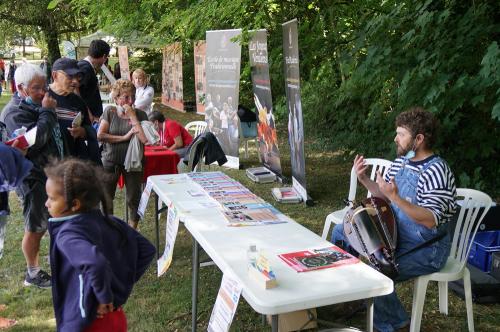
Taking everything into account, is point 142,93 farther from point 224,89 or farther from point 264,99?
point 264,99

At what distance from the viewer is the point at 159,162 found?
Result: 16.6 ft

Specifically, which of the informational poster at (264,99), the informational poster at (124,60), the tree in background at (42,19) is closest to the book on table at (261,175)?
the informational poster at (264,99)

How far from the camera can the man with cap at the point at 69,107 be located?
3.54 meters

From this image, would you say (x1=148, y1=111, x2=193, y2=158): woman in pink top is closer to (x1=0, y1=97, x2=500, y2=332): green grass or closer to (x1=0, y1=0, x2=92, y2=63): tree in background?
(x1=0, y1=97, x2=500, y2=332): green grass

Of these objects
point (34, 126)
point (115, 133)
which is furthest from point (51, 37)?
point (34, 126)

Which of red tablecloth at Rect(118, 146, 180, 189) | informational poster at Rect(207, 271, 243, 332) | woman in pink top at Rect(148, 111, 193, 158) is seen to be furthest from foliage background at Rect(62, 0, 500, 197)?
informational poster at Rect(207, 271, 243, 332)

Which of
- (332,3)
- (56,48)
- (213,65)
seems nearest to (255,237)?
(332,3)

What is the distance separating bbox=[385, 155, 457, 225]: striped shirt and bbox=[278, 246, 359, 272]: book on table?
675 mm

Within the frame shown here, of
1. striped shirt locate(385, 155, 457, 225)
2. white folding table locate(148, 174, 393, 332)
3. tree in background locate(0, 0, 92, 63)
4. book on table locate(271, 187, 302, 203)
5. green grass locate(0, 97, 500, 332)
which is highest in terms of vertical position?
tree in background locate(0, 0, 92, 63)

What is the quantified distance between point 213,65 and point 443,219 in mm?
5215

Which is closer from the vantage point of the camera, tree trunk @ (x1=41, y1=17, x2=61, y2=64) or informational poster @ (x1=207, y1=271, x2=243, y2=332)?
informational poster @ (x1=207, y1=271, x2=243, y2=332)

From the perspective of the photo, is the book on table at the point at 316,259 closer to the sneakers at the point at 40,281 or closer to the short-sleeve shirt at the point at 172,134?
the sneakers at the point at 40,281

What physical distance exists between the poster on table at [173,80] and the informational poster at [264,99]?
21.1ft

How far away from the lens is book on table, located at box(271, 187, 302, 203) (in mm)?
5610
